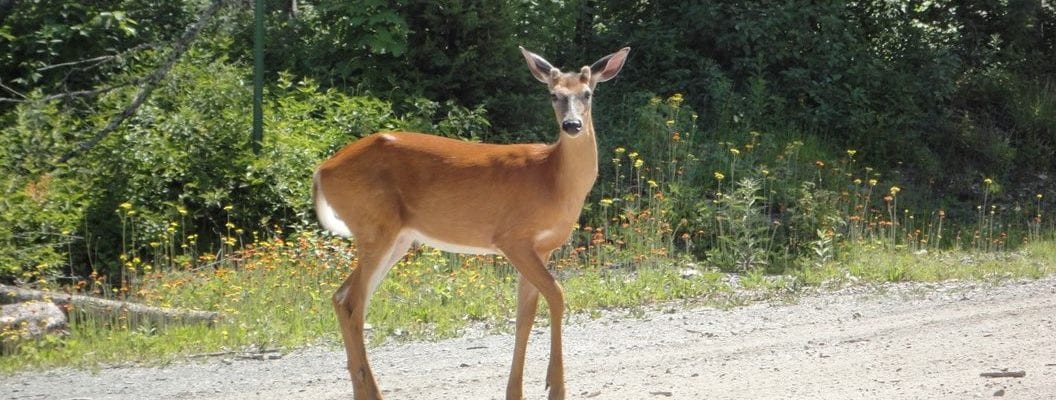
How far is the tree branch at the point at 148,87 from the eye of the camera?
12.0 m

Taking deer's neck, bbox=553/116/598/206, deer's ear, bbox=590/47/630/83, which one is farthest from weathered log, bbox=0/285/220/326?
deer's ear, bbox=590/47/630/83

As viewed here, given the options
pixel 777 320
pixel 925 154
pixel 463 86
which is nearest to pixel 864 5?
pixel 925 154

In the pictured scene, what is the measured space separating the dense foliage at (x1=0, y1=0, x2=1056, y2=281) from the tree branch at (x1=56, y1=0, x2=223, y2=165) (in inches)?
3.4

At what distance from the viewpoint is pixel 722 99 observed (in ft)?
54.3

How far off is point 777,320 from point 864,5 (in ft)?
32.7

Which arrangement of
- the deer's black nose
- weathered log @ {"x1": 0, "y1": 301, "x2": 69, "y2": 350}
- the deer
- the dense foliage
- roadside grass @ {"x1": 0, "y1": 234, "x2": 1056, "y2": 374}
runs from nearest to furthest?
1. the deer's black nose
2. the deer
3. weathered log @ {"x1": 0, "y1": 301, "x2": 69, "y2": 350}
4. roadside grass @ {"x1": 0, "y1": 234, "x2": 1056, "y2": 374}
5. the dense foliage

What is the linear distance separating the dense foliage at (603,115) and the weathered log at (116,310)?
89cm

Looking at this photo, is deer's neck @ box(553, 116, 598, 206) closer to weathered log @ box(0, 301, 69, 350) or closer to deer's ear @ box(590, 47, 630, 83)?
deer's ear @ box(590, 47, 630, 83)

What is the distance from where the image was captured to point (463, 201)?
752 cm

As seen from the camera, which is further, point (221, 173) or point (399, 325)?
point (221, 173)

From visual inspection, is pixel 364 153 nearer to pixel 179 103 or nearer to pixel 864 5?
pixel 179 103

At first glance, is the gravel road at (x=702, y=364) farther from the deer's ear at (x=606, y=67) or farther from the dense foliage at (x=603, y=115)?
the dense foliage at (x=603, y=115)

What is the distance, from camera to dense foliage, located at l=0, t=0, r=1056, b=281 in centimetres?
1201

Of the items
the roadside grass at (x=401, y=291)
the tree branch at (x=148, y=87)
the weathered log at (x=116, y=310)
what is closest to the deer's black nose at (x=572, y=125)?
the roadside grass at (x=401, y=291)
